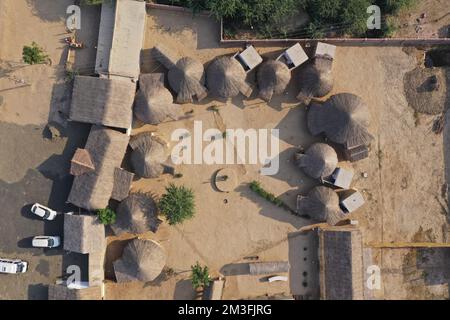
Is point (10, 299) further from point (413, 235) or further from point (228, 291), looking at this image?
point (413, 235)

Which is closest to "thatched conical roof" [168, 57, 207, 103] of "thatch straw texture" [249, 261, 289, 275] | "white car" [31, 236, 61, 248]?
"thatch straw texture" [249, 261, 289, 275]

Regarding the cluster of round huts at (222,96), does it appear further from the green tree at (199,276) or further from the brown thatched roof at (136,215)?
the green tree at (199,276)

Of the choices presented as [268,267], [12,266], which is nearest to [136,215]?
[12,266]

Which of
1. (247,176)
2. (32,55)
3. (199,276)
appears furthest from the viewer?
(247,176)

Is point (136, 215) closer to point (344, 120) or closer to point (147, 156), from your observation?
point (147, 156)

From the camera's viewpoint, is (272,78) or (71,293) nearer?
(71,293)
